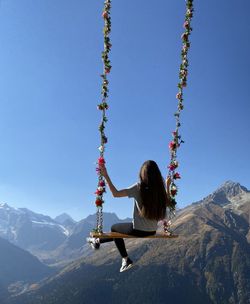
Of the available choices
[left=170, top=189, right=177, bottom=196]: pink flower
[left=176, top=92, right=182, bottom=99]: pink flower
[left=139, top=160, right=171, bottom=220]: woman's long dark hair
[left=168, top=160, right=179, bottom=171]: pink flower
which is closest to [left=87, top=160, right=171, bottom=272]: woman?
[left=139, top=160, right=171, bottom=220]: woman's long dark hair

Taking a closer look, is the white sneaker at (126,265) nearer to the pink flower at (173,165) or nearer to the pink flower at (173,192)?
the pink flower at (173,192)

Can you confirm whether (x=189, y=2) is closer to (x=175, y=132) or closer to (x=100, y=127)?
(x=175, y=132)

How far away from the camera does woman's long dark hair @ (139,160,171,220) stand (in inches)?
430

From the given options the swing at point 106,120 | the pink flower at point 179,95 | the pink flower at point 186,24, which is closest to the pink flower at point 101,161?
the swing at point 106,120

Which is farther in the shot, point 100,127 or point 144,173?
point 100,127

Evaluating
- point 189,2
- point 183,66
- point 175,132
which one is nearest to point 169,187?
point 175,132

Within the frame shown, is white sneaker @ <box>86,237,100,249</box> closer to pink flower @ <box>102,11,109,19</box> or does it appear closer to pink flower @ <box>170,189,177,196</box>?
pink flower @ <box>170,189,177,196</box>

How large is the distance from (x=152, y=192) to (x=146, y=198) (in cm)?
23

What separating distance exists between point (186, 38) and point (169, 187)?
4645 millimetres

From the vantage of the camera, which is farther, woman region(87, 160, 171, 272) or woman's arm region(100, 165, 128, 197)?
woman's arm region(100, 165, 128, 197)

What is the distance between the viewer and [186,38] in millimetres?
14055

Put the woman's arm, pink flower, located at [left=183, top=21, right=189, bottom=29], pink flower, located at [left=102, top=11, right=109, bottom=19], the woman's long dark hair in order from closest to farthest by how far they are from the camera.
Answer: the woman's long dark hair → the woman's arm → pink flower, located at [left=102, top=11, right=109, bottom=19] → pink flower, located at [left=183, top=21, right=189, bottom=29]

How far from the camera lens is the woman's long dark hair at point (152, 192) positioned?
10.9 meters

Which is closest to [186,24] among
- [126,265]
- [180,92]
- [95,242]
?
[180,92]
